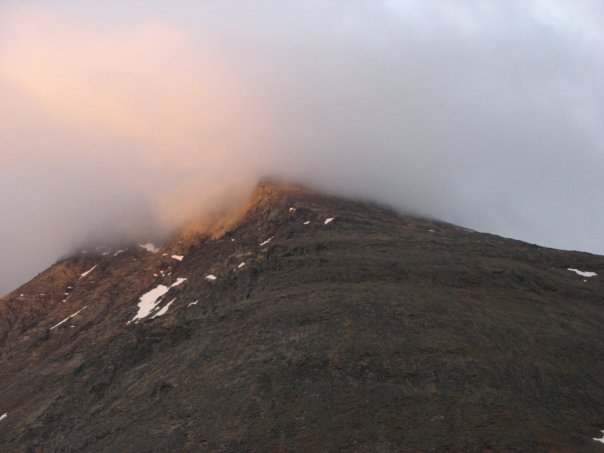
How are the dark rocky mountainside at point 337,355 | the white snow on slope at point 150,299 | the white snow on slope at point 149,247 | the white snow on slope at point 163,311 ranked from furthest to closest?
the white snow on slope at point 149,247
the white snow on slope at point 150,299
the white snow on slope at point 163,311
the dark rocky mountainside at point 337,355

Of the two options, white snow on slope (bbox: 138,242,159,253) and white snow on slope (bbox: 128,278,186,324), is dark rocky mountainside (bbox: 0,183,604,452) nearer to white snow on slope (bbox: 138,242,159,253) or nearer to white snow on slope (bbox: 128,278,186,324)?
white snow on slope (bbox: 128,278,186,324)

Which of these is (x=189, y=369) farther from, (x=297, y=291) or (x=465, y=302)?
(x=465, y=302)

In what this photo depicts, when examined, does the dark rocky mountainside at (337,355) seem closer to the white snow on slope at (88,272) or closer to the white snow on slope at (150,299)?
the white snow on slope at (150,299)

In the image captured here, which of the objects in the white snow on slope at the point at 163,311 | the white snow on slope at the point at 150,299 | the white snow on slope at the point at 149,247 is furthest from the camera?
the white snow on slope at the point at 149,247

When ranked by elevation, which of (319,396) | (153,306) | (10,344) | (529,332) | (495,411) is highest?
(529,332)

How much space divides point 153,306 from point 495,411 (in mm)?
53293

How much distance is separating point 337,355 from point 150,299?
144 feet

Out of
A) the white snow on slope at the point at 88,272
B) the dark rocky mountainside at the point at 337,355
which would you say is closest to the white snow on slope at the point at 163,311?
the dark rocky mountainside at the point at 337,355

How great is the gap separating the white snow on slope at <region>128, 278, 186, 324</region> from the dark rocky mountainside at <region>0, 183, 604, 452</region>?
449 millimetres

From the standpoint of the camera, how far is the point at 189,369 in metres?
56.6

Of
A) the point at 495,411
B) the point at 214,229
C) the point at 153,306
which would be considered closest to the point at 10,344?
the point at 153,306

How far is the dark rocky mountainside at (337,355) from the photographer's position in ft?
148

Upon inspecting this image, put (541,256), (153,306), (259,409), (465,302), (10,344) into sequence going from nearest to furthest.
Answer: (259,409), (465,302), (541,256), (153,306), (10,344)

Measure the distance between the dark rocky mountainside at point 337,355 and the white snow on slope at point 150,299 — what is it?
0.45 metres
